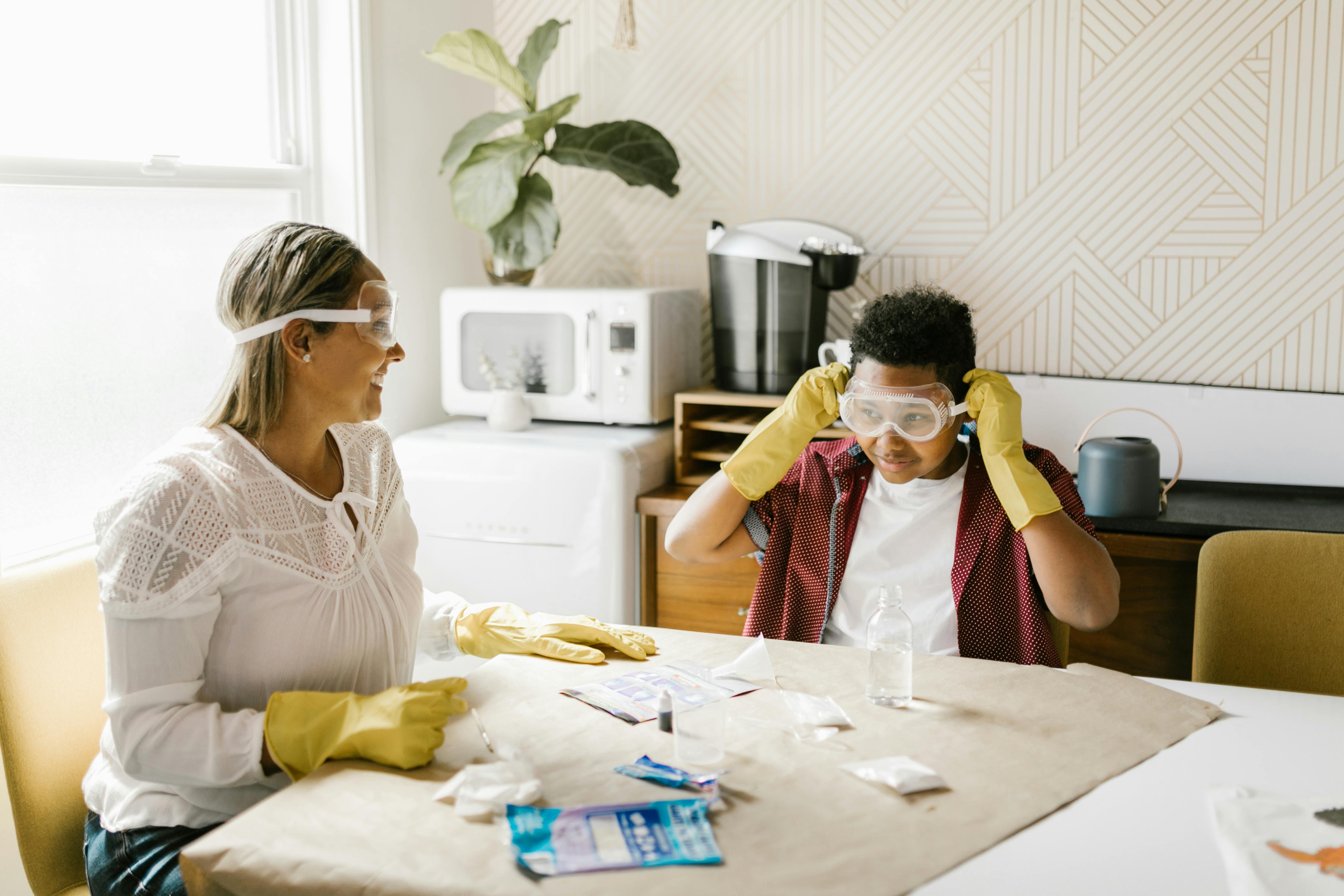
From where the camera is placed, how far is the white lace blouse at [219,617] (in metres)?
1.33

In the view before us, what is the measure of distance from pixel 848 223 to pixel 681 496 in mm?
894

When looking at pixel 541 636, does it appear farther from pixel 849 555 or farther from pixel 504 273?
pixel 504 273

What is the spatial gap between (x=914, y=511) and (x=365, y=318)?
3.10ft

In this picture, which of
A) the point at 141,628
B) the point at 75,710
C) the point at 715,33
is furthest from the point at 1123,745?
the point at 715,33

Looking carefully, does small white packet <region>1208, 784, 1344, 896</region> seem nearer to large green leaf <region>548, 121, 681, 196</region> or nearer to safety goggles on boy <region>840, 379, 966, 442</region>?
safety goggles on boy <region>840, 379, 966, 442</region>

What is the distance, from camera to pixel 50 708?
151 centimetres

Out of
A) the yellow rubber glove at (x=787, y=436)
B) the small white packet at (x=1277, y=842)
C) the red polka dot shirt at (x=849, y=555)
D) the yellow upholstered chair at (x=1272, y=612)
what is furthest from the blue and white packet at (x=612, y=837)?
the yellow upholstered chair at (x=1272, y=612)

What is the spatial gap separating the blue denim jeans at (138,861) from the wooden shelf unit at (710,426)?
155 cm

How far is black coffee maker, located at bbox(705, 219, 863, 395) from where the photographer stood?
266 cm

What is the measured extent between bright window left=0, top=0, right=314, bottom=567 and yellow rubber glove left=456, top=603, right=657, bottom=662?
25.4 inches

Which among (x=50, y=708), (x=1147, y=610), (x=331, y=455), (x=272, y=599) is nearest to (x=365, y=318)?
(x=331, y=455)

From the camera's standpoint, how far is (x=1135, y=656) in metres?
2.30

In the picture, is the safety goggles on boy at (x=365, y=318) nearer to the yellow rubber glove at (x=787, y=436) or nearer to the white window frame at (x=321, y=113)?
the yellow rubber glove at (x=787, y=436)

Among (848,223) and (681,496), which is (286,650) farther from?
(848,223)
